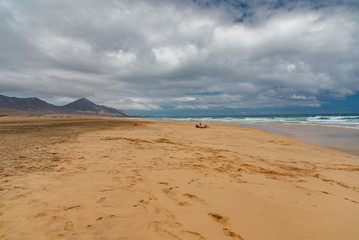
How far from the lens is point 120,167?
5789mm

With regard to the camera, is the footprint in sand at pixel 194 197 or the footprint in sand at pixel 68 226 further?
the footprint in sand at pixel 194 197

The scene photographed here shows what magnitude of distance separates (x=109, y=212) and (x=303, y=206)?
3874 mm

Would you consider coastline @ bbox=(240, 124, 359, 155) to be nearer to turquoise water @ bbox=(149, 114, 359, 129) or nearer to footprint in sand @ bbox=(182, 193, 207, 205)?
turquoise water @ bbox=(149, 114, 359, 129)

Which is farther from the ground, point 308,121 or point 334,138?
point 308,121

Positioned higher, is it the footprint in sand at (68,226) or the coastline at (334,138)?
the coastline at (334,138)

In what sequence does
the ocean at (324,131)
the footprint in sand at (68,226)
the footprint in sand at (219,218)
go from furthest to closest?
the ocean at (324,131)
the footprint in sand at (219,218)
the footprint in sand at (68,226)

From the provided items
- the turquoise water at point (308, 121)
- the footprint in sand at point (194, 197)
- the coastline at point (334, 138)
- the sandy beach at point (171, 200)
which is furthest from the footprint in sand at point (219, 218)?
the turquoise water at point (308, 121)

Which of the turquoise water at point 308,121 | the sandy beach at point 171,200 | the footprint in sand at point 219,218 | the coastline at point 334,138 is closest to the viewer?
the sandy beach at point 171,200

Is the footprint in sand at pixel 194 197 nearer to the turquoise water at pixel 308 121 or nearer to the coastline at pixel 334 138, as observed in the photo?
the coastline at pixel 334 138

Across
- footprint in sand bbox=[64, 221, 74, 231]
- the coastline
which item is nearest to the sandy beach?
footprint in sand bbox=[64, 221, 74, 231]

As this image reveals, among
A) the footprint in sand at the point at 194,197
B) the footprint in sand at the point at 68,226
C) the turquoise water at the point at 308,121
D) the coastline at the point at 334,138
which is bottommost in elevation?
the footprint in sand at the point at 194,197

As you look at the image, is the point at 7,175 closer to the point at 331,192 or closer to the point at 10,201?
the point at 10,201

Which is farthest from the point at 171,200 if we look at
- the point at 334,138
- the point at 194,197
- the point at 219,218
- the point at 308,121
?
the point at 308,121

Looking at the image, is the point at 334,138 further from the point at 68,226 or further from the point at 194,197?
the point at 68,226
